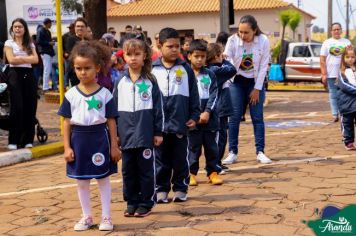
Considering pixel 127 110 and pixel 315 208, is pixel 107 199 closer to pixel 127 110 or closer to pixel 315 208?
pixel 127 110

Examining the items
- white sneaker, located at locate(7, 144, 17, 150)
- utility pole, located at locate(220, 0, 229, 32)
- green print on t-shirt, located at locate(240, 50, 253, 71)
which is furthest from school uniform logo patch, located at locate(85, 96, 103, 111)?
utility pole, located at locate(220, 0, 229, 32)

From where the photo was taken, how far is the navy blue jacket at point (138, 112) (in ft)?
15.1

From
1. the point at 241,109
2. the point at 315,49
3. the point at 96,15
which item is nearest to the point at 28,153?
the point at 241,109

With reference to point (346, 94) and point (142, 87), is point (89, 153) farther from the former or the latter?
point (346, 94)

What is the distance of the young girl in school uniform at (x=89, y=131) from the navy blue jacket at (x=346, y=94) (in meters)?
4.40

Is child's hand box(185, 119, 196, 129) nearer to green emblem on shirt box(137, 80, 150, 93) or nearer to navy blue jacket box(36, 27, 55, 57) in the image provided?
green emblem on shirt box(137, 80, 150, 93)

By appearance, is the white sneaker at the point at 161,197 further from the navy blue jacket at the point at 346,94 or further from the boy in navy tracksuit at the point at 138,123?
the navy blue jacket at the point at 346,94

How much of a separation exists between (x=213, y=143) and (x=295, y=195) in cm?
102

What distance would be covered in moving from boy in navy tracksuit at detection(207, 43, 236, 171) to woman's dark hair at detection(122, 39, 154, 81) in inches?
56.5

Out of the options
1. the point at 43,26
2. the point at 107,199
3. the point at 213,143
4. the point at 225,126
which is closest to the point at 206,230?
the point at 107,199

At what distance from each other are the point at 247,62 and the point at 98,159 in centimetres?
305

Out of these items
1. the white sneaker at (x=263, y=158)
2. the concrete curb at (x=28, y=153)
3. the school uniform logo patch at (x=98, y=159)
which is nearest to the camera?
the school uniform logo patch at (x=98, y=159)

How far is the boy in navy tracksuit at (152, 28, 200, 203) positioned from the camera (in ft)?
16.5

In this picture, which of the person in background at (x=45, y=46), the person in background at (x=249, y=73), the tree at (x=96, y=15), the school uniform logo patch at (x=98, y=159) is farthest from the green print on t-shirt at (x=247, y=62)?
the person in background at (x=45, y=46)
